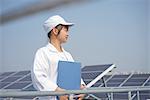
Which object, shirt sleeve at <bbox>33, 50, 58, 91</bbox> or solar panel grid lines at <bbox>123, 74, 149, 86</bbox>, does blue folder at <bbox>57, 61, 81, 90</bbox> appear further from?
solar panel grid lines at <bbox>123, 74, 149, 86</bbox>

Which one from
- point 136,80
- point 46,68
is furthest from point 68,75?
point 136,80

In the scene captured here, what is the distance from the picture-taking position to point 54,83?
0.99 metres

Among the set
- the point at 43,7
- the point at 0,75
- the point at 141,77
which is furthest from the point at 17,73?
the point at 43,7

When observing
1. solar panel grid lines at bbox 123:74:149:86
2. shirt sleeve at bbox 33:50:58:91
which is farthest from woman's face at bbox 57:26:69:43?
solar panel grid lines at bbox 123:74:149:86

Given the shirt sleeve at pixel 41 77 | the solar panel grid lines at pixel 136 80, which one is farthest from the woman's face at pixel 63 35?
the solar panel grid lines at pixel 136 80

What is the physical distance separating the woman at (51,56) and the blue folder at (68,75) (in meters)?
0.02

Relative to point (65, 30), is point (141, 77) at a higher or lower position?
lower

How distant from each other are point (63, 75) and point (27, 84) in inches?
72.0

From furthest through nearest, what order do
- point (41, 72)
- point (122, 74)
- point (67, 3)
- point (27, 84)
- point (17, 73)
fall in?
point (17, 73)
point (122, 74)
point (27, 84)
point (41, 72)
point (67, 3)

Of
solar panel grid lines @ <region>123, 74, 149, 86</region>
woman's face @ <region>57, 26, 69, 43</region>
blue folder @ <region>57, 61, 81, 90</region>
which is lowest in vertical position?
solar panel grid lines @ <region>123, 74, 149, 86</region>

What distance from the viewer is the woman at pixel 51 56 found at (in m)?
0.97

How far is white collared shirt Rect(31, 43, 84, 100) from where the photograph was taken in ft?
3.17

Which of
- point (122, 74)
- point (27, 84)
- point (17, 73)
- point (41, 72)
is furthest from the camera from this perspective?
point (17, 73)

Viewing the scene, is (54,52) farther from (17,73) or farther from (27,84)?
(17,73)
